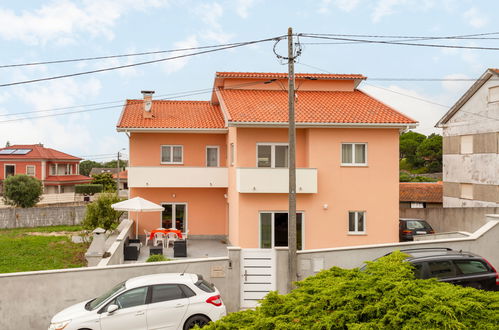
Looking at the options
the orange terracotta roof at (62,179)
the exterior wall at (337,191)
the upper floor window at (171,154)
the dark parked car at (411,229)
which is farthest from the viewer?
the orange terracotta roof at (62,179)

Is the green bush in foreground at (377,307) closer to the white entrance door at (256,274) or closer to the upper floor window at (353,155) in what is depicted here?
the white entrance door at (256,274)

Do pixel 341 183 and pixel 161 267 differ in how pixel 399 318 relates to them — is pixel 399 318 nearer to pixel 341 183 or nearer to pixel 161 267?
pixel 161 267

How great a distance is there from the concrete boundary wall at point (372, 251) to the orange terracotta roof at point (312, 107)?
19.4 feet

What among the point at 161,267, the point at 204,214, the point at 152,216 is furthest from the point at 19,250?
the point at 161,267

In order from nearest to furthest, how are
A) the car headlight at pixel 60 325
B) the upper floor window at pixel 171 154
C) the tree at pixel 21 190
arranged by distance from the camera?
the car headlight at pixel 60 325, the upper floor window at pixel 171 154, the tree at pixel 21 190

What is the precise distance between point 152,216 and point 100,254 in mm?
7975

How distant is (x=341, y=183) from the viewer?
58.5 ft

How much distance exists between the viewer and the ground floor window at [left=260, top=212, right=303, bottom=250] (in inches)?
682

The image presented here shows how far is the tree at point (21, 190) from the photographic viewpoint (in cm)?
4112

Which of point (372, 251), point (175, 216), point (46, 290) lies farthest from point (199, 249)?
point (372, 251)

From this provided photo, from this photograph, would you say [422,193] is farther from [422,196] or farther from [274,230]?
[274,230]

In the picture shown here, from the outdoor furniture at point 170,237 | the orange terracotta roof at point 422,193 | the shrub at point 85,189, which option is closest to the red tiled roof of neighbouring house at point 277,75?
the outdoor furniture at point 170,237

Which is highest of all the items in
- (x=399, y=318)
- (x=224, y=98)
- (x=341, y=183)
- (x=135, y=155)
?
(x=224, y=98)

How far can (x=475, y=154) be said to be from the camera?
92.6ft
